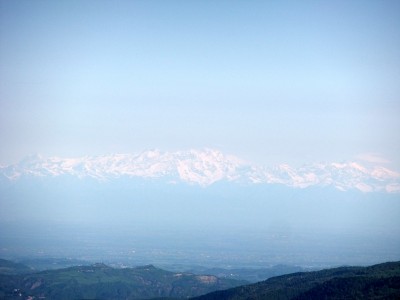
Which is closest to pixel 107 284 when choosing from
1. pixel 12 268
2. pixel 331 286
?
pixel 12 268

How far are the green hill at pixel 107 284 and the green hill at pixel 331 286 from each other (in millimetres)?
33755

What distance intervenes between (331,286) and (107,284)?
7516 centimetres

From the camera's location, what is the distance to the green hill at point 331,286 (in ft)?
332

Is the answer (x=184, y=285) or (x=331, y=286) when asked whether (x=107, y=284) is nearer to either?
(x=184, y=285)

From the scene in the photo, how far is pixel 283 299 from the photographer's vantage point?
116m

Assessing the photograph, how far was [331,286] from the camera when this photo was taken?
109250 mm

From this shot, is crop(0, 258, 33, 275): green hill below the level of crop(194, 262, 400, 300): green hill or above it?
above

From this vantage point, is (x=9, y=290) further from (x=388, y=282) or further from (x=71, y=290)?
(x=388, y=282)

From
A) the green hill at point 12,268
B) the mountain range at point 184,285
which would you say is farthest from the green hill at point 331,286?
the green hill at point 12,268

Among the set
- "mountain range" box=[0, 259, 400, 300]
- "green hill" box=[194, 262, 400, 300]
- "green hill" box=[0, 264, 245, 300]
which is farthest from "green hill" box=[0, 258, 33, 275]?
"green hill" box=[194, 262, 400, 300]

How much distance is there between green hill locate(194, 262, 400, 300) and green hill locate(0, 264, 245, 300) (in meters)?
33.8

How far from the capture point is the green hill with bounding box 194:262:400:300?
101m

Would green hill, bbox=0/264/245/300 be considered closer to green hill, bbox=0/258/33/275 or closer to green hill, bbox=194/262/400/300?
green hill, bbox=0/258/33/275

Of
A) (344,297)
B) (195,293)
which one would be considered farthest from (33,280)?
(344,297)
